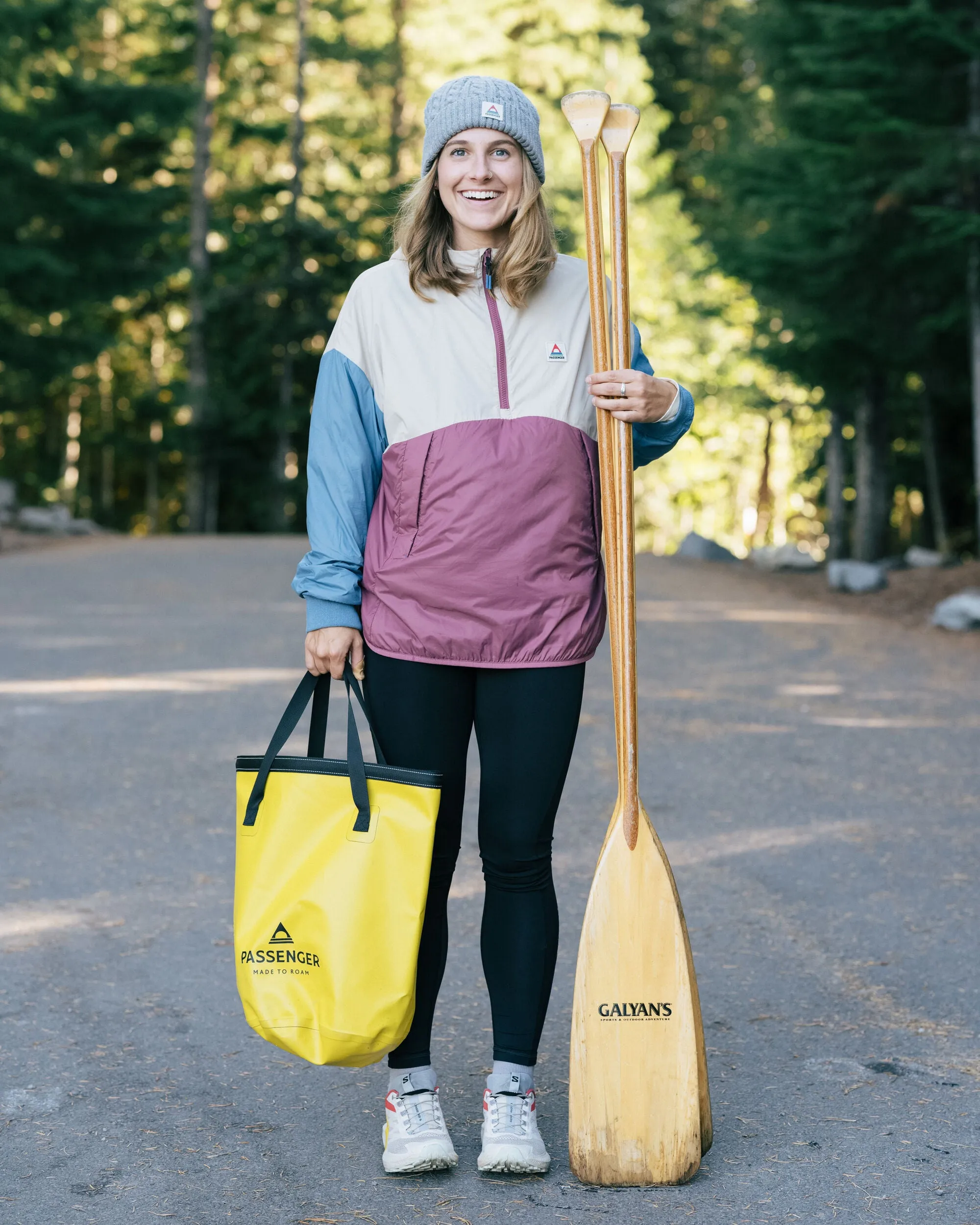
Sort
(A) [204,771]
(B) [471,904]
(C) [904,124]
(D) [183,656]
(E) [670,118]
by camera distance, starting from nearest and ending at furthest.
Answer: (B) [471,904] → (A) [204,771] → (D) [183,656] → (C) [904,124] → (E) [670,118]

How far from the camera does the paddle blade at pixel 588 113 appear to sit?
108 inches

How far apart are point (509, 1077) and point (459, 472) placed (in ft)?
3.90

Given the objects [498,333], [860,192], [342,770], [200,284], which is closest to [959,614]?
[860,192]

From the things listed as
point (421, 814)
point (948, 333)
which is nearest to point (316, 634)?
point (421, 814)

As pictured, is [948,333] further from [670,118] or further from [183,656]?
[670,118]

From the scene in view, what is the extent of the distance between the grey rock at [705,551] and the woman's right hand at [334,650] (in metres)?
17.8

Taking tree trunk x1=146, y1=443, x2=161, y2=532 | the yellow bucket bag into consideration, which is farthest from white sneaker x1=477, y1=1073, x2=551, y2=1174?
tree trunk x1=146, y1=443, x2=161, y2=532

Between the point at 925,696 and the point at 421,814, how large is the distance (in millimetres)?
6510

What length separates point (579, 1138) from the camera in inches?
112

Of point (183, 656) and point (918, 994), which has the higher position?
point (183, 656)

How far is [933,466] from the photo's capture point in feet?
63.1

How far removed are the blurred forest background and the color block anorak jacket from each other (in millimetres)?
10757

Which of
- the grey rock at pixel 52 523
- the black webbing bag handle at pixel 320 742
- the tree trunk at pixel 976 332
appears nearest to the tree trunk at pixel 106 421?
the grey rock at pixel 52 523

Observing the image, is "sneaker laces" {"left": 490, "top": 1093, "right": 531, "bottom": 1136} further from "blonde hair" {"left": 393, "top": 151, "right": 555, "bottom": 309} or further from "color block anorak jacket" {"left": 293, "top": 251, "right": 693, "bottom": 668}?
"blonde hair" {"left": 393, "top": 151, "right": 555, "bottom": 309}
